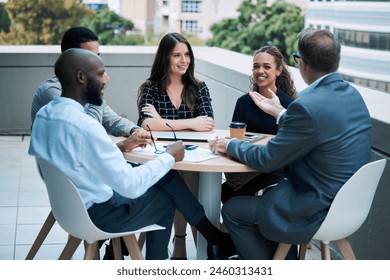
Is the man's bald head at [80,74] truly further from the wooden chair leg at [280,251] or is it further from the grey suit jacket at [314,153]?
the wooden chair leg at [280,251]

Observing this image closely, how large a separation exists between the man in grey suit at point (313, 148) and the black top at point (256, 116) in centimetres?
77

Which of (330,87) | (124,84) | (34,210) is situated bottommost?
(34,210)

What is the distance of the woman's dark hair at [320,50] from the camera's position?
2.35 metres

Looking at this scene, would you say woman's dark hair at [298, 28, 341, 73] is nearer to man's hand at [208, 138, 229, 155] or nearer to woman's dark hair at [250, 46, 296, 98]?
man's hand at [208, 138, 229, 155]

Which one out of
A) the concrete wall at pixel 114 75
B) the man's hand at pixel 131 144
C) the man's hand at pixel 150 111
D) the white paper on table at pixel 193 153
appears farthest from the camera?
the concrete wall at pixel 114 75

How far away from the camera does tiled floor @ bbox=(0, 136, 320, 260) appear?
3.49 m

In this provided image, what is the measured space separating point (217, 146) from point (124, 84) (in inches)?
169

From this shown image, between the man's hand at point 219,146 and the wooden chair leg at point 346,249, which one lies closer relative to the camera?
the wooden chair leg at point 346,249

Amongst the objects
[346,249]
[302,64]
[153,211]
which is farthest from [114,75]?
[346,249]

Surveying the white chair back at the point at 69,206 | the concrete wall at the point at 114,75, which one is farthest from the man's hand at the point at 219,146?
the concrete wall at the point at 114,75
